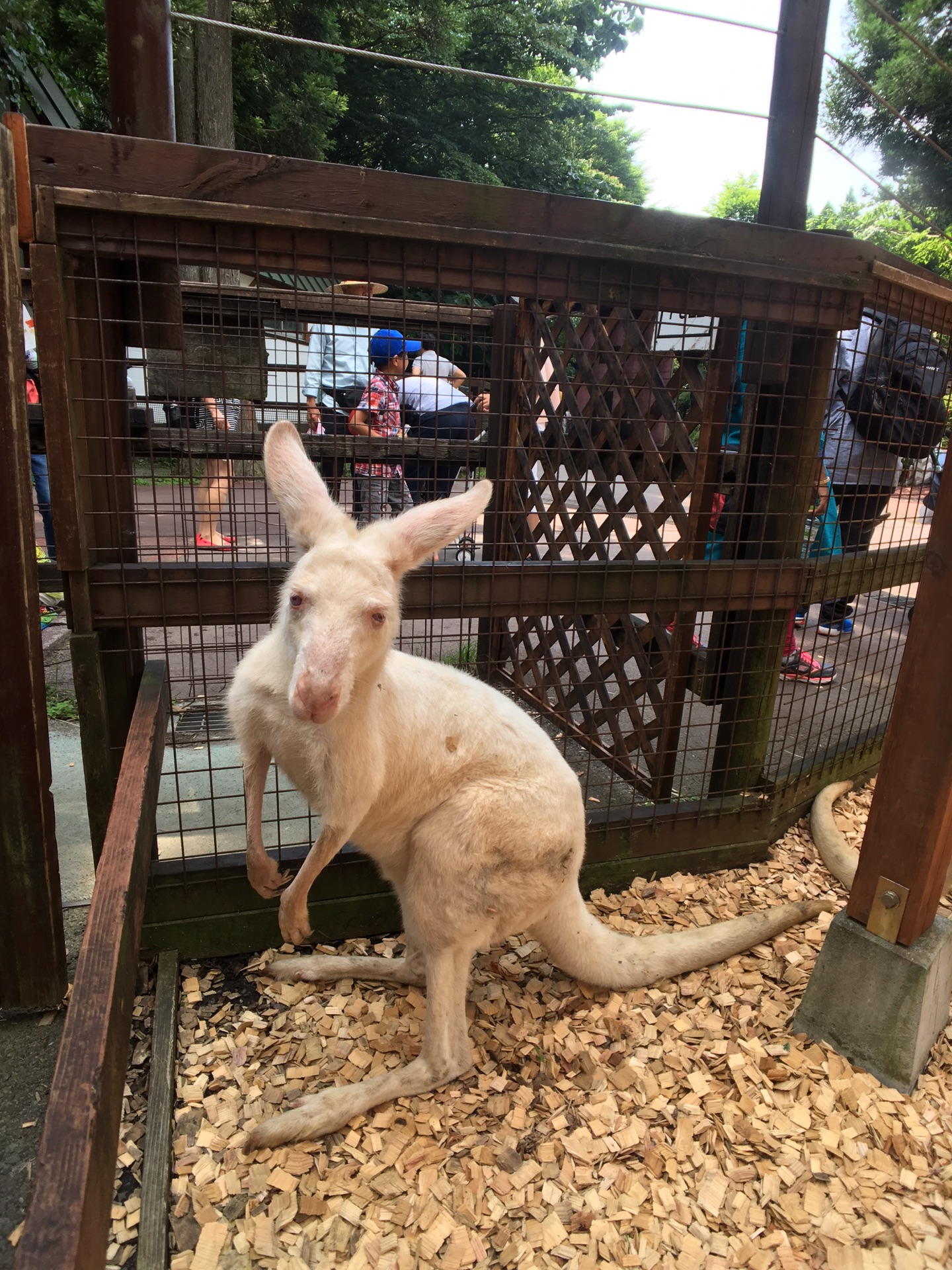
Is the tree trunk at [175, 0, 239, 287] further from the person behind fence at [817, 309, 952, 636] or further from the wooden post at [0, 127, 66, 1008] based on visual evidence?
the wooden post at [0, 127, 66, 1008]

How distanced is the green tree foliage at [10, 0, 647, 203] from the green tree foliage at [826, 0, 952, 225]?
6989 millimetres

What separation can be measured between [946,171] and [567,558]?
19200mm

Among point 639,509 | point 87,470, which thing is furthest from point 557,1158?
point 639,509

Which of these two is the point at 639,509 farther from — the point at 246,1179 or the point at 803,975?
the point at 246,1179

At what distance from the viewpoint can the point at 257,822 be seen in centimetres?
205

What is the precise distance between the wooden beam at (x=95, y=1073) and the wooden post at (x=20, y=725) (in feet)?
1.06

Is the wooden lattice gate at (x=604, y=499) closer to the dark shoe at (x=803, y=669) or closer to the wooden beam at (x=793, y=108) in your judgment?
the wooden beam at (x=793, y=108)

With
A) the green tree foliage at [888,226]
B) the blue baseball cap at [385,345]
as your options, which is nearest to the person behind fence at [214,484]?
the blue baseball cap at [385,345]

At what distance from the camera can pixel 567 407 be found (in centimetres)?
394

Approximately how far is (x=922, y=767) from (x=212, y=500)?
504 cm

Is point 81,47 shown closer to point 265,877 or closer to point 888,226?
point 265,877

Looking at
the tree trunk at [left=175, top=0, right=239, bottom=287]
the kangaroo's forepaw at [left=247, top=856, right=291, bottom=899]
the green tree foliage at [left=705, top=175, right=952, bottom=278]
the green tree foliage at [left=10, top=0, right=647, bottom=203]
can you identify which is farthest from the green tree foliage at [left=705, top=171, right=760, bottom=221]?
the kangaroo's forepaw at [left=247, top=856, right=291, bottom=899]

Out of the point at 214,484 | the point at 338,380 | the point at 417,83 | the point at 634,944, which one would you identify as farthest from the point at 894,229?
the point at 634,944

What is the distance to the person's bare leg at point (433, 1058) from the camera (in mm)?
1961
